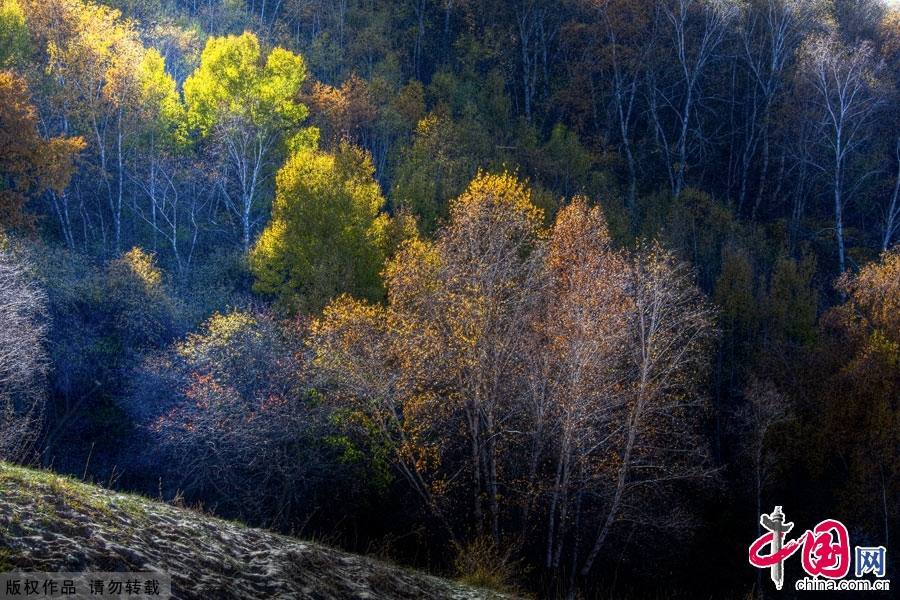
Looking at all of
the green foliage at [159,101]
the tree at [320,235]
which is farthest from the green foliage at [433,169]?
the green foliage at [159,101]

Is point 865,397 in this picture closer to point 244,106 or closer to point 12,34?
point 244,106

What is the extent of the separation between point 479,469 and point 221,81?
32.2 m

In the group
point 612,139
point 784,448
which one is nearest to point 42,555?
point 784,448

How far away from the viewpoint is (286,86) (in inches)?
1983

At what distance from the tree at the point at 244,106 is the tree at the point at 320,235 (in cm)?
622

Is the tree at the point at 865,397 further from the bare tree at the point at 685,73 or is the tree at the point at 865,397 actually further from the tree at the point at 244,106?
the tree at the point at 244,106

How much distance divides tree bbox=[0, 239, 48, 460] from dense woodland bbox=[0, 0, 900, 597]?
19 centimetres

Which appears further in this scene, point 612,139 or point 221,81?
point 612,139

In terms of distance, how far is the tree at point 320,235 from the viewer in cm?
3812

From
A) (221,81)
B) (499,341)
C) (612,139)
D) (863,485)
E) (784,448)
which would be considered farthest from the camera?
(612,139)

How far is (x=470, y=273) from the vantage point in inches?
992

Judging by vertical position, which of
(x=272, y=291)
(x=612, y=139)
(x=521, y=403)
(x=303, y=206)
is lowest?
(x=521, y=403)

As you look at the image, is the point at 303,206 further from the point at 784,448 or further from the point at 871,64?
the point at 871,64

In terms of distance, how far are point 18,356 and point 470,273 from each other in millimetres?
12555
